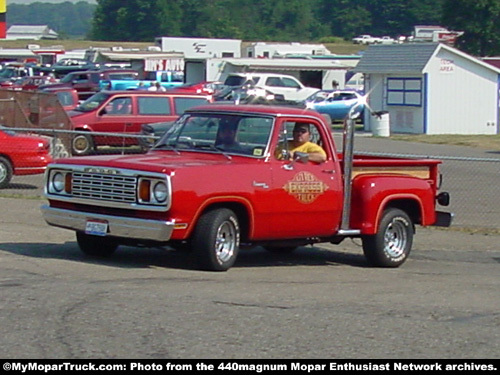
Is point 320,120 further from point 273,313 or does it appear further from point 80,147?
point 80,147

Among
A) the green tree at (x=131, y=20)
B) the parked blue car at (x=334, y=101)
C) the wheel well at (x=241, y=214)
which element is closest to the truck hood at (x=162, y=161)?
the wheel well at (x=241, y=214)

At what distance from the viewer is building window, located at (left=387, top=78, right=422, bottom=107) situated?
3956cm

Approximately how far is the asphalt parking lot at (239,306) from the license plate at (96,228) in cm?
39

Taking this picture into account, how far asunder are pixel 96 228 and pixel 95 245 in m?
0.92

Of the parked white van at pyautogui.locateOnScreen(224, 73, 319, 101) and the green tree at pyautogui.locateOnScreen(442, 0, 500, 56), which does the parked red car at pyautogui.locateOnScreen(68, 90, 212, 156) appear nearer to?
the parked white van at pyautogui.locateOnScreen(224, 73, 319, 101)

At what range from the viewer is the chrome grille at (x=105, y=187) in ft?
34.2

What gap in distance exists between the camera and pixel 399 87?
4041 cm

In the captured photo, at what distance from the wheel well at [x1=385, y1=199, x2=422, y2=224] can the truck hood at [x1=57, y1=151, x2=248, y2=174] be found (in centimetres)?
244

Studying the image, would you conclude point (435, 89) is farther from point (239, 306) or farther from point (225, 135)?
point (239, 306)

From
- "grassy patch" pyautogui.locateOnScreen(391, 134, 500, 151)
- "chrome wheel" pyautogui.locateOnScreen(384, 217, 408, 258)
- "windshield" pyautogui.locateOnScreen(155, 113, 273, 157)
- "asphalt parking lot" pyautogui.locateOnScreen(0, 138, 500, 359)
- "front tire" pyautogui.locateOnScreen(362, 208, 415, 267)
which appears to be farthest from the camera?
"grassy patch" pyautogui.locateOnScreen(391, 134, 500, 151)

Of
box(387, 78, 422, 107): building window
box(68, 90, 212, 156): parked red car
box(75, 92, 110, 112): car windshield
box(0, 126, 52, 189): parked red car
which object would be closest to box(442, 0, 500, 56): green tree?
box(387, 78, 422, 107): building window

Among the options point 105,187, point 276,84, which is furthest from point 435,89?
point 105,187

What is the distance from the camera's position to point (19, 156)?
19203mm

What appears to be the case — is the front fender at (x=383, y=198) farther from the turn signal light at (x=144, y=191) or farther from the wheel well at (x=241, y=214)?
the turn signal light at (x=144, y=191)
